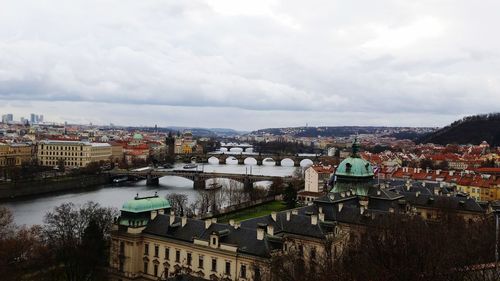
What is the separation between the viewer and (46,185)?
90.5m

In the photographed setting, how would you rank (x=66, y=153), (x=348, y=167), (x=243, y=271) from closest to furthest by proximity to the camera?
(x=243, y=271)
(x=348, y=167)
(x=66, y=153)

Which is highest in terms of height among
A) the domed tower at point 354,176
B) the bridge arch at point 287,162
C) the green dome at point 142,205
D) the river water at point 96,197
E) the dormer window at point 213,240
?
the domed tower at point 354,176

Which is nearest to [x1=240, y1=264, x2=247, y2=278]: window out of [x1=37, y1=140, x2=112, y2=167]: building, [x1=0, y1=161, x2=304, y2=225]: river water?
[x1=0, y1=161, x2=304, y2=225]: river water

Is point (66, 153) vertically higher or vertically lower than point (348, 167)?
lower

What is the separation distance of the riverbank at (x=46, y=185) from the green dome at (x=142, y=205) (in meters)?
50.2

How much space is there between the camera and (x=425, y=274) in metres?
21.1

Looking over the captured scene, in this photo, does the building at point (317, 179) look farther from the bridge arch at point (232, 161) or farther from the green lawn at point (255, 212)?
the bridge arch at point (232, 161)

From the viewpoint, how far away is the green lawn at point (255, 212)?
59.2 metres

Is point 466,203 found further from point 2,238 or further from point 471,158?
point 471,158

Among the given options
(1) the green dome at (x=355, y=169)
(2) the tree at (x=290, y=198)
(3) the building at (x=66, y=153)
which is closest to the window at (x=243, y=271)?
(1) the green dome at (x=355, y=169)

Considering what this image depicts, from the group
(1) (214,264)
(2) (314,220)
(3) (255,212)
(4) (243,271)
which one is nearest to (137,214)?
(1) (214,264)

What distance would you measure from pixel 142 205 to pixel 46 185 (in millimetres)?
58745

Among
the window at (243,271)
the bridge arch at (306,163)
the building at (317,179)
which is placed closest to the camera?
the window at (243,271)

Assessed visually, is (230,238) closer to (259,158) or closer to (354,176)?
(354,176)
